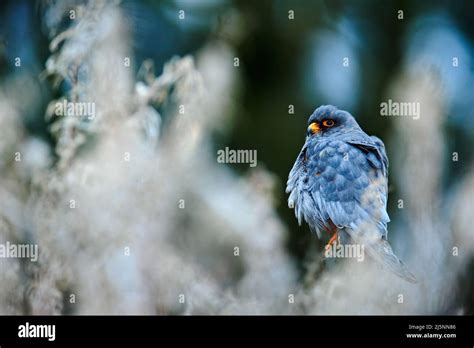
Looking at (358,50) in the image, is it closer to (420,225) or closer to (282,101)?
(282,101)

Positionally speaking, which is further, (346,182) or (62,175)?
(62,175)

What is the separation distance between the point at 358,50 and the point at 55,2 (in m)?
2.07

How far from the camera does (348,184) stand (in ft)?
12.3

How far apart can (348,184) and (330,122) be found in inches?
16.6

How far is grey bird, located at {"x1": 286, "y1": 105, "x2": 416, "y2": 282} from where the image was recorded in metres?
3.73

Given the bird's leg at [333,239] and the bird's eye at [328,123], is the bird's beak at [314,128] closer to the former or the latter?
the bird's eye at [328,123]

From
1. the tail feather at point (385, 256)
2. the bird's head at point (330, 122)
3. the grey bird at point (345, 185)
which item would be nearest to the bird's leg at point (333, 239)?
the grey bird at point (345, 185)

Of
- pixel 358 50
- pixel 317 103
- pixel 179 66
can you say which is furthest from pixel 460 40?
pixel 179 66

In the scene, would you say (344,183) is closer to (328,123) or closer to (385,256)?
(328,123)

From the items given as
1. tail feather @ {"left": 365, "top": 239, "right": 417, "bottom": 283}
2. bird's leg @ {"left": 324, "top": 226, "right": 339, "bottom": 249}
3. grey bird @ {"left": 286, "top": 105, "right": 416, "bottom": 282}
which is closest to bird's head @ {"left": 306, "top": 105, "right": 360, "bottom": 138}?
grey bird @ {"left": 286, "top": 105, "right": 416, "bottom": 282}

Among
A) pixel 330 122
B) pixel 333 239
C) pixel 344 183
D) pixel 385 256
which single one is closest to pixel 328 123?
pixel 330 122

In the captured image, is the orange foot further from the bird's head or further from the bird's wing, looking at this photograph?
the bird's head

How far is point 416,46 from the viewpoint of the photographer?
13.0 ft

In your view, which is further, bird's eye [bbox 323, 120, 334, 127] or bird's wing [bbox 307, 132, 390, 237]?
bird's eye [bbox 323, 120, 334, 127]
